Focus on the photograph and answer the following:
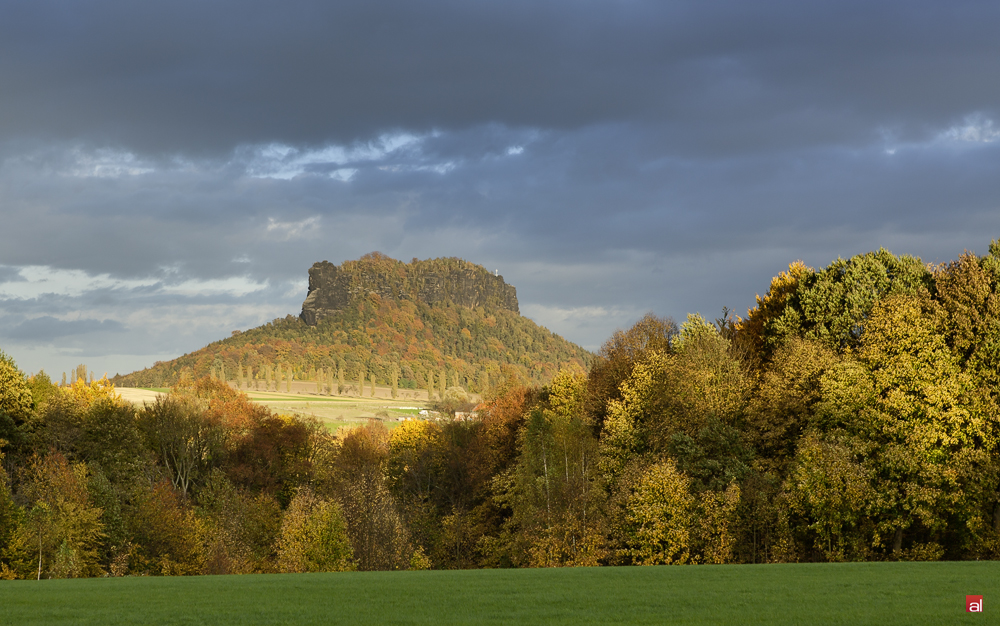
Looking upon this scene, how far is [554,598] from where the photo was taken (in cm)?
2614

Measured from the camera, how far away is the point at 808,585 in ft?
89.5

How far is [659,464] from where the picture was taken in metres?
51.6

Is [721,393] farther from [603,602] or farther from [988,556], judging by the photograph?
[603,602]

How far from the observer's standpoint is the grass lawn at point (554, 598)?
2167cm

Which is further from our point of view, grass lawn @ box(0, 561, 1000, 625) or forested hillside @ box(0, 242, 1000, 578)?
forested hillside @ box(0, 242, 1000, 578)

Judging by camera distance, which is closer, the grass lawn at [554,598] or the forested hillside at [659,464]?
the grass lawn at [554,598]

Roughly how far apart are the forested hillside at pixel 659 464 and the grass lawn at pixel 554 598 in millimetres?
12989

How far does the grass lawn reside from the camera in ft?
71.1

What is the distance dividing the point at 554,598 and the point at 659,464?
2677cm

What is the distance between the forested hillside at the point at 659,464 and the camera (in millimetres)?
45406

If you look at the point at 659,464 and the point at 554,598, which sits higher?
the point at 659,464

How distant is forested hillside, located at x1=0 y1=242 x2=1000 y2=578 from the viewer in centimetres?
4541

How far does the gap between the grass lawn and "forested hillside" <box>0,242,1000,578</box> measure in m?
13.0

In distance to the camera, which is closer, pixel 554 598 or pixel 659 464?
pixel 554 598
